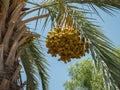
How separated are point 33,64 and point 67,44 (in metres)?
2.24

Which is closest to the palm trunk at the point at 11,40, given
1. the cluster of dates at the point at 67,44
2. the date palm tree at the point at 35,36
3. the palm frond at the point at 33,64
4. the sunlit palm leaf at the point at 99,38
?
the date palm tree at the point at 35,36

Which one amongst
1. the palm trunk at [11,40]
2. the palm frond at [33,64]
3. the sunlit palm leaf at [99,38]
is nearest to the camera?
the palm trunk at [11,40]

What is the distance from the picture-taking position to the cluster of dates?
391 centimetres

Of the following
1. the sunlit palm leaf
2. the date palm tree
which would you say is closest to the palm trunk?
the date palm tree

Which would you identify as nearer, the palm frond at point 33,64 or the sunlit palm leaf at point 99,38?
the sunlit palm leaf at point 99,38

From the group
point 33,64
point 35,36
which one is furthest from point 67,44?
point 33,64

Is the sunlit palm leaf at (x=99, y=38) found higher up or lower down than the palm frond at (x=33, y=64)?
higher up

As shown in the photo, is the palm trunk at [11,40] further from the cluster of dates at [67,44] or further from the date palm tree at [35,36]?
the cluster of dates at [67,44]

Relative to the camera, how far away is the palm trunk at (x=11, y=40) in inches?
150

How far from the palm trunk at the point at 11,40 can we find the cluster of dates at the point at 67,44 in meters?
0.40

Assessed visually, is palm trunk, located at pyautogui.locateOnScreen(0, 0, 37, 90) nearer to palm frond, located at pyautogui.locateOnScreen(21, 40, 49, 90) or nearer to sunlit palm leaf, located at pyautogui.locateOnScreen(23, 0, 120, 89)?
sunlit palm leaf, located at pyautogui.locateOnScreen(23, 0, 120, 89)

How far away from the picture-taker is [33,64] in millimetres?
6039

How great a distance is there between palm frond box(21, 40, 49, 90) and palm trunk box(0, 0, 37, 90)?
4.64 ft

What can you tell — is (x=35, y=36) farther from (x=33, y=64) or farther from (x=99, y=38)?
(x=33, y=64)
